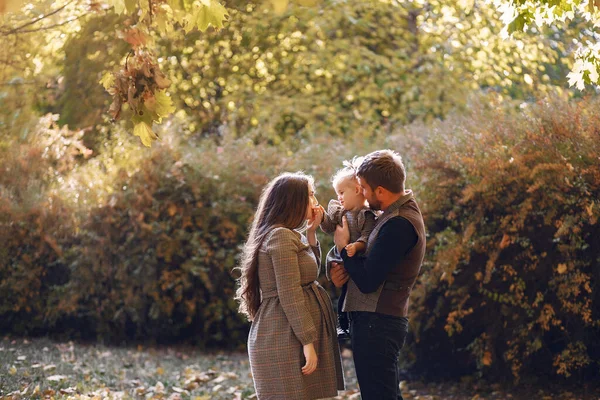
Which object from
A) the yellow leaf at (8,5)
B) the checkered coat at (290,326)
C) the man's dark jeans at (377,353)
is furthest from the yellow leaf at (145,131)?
the man's dark jeans at (377,353)

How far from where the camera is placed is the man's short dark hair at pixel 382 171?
418cm

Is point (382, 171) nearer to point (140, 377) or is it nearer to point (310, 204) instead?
point (310, 204)

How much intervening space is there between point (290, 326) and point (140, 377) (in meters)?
4.60

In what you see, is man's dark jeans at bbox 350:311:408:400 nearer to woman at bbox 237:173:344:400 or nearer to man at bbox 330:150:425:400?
man at bbox 330:150:425:400

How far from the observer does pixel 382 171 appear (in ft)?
13.7

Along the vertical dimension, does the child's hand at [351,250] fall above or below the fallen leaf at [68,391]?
above

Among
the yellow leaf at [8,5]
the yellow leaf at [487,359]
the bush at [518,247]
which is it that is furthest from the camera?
the yellow leaf at [487,359]

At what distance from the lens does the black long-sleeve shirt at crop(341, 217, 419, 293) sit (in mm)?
4070

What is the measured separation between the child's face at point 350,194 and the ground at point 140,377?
3.21 m

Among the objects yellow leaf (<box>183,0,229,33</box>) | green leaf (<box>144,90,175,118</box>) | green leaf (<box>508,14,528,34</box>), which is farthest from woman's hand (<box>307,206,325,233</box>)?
green leaf (<box>508,14,528,34</box>)

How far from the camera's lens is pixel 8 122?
1147cm

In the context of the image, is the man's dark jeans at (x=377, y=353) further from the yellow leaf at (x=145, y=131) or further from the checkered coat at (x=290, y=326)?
the yellow leaf at (x=145, y=131)

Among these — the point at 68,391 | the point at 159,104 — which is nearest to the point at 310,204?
the point at 159,104

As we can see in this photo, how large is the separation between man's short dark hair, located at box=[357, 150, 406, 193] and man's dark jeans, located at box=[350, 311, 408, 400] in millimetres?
642
